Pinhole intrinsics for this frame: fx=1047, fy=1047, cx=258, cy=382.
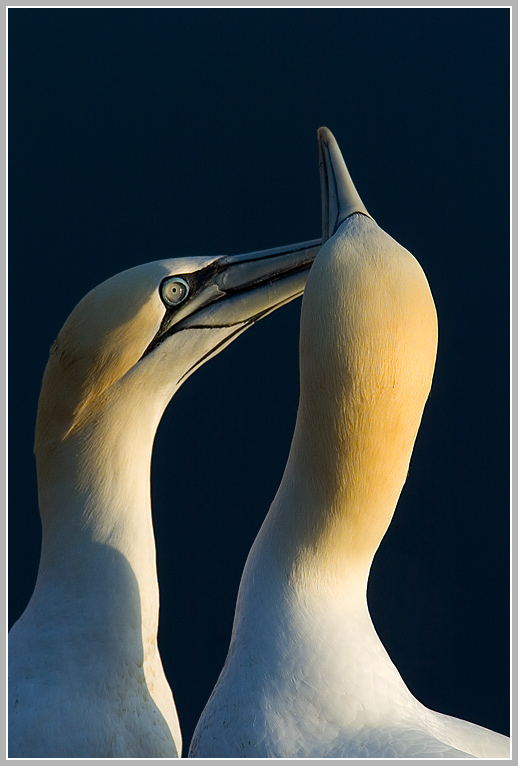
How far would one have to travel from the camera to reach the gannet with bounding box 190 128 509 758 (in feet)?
8.03

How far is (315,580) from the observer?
2652mm

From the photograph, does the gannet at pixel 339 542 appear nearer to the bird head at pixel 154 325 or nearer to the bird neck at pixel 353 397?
the bird neck at pixel 353 397

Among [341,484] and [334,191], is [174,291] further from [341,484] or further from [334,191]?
[341,484]

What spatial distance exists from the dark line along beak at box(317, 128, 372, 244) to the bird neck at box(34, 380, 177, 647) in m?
0.85

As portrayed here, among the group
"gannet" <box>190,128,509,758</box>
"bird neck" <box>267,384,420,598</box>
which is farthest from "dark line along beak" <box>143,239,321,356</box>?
"bird neck" <box>267,384,420,598</box>

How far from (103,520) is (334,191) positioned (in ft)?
3.99

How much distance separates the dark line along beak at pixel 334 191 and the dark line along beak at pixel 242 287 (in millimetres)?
365

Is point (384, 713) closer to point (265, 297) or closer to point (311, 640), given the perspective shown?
point (311, 640)

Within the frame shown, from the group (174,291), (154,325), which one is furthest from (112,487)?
(174,291)

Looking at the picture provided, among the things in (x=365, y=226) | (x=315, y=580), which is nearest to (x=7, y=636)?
(x=315, y=580)

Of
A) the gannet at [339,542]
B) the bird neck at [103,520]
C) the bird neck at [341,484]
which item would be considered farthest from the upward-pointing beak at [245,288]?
the bird neck at [341,484]

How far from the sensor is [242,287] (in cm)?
340

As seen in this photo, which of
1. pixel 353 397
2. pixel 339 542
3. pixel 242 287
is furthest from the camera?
pixel 242 287

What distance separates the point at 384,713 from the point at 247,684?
13.3 inches
